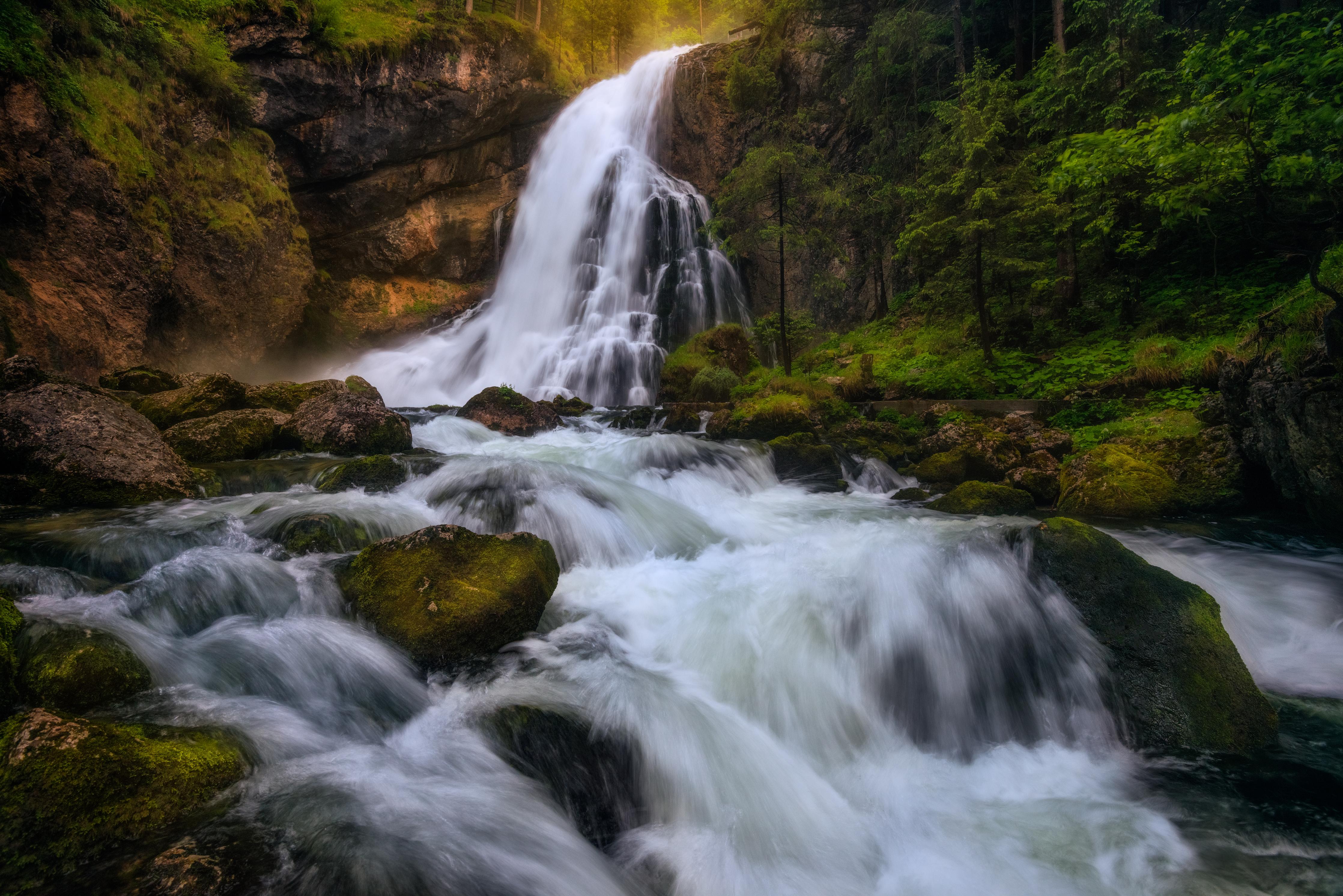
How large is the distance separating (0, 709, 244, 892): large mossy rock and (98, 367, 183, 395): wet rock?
9626mm

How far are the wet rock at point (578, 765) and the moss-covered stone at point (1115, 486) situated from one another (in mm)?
7123

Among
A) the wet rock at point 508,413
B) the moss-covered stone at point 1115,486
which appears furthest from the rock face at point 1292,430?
the wet rock at point 508,413

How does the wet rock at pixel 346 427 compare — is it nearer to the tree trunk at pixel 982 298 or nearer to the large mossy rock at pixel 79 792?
the large mossy rock at pixel 79 792

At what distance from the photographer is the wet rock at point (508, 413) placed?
12.5m

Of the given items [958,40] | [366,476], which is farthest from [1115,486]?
[958,40]

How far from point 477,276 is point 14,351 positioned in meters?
16.2

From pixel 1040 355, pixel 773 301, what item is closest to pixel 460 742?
pixel 1040 355

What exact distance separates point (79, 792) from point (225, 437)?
736cm

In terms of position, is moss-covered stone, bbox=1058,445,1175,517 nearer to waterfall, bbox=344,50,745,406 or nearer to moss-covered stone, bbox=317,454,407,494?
moss-covered stone, bbox=317,454,407,494

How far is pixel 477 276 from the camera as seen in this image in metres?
24.8

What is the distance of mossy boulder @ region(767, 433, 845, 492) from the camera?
10.0m

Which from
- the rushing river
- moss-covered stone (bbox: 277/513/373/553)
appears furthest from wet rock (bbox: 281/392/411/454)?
moss-covered stone (bbox: 277/513/373/553)

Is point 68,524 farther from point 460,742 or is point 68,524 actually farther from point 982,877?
point 982,877

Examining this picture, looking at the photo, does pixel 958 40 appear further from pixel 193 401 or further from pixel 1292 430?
pixel 193 401
